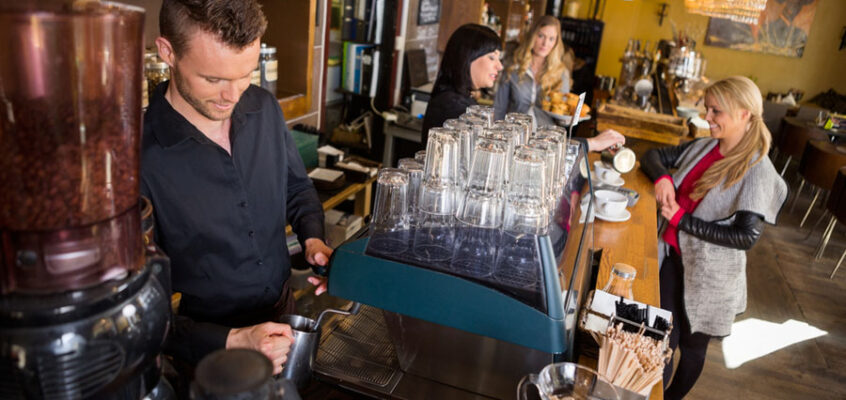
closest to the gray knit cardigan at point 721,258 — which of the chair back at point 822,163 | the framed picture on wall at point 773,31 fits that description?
the chair back at point 822,163

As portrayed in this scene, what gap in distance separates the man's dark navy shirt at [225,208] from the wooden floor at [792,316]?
2.65 m

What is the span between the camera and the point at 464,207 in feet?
4.49

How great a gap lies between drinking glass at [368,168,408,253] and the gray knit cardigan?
179 cm

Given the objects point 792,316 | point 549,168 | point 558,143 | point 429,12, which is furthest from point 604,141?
point 429,12

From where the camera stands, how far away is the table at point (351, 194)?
3.16m

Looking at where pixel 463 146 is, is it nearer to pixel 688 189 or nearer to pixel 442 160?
pixel 442 160

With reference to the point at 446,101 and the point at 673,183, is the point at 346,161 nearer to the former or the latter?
the point at 446,101

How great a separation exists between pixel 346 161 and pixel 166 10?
7.73 ft

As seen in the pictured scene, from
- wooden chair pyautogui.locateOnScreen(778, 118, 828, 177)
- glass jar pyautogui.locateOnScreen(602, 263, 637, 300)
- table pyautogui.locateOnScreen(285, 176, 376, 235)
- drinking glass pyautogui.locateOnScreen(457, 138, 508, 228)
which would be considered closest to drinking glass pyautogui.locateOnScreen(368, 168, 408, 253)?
drinking glass pyautogui.locateOnScreen(457, 138, 508, 228)

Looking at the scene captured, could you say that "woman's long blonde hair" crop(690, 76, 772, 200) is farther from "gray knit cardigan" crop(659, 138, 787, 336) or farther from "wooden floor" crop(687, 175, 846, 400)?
"wooden floor" crop(687, 175, 846, 400)

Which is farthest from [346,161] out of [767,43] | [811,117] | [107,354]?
[767,43]

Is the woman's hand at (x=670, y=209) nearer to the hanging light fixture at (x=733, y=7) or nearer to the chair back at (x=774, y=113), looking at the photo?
the hanging light fixture at (x=733, y=7)

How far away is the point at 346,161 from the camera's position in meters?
3.75

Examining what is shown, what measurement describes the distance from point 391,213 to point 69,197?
0.83m
